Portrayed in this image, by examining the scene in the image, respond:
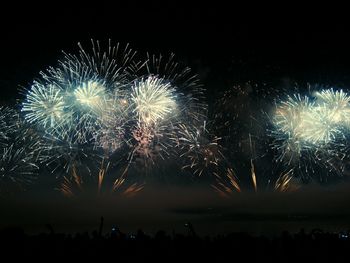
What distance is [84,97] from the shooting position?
26266mm

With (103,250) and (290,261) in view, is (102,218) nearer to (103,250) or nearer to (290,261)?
(103,250)

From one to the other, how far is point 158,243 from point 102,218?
4.68 feet

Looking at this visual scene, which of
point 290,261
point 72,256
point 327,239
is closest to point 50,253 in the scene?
point 72,256

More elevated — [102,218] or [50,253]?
[102,218]

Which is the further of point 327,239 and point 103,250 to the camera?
point 327,239

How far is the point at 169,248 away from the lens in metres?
11.0

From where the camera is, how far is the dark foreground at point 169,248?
10.7 metres

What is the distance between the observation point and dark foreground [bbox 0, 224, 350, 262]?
10727 millimetres

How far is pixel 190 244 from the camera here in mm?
11344

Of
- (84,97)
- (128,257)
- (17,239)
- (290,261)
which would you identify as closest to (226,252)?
(290,261)

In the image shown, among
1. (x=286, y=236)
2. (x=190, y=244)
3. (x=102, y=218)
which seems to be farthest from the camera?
(x=286, y=236)

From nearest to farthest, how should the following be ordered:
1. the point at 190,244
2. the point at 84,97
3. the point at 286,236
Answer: the point at 190,244, the point at 286,236, the point at 84,97

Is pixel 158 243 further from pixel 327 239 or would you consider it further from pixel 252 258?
pixel 327 239

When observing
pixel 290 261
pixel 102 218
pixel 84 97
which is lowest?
pixel 290 261
